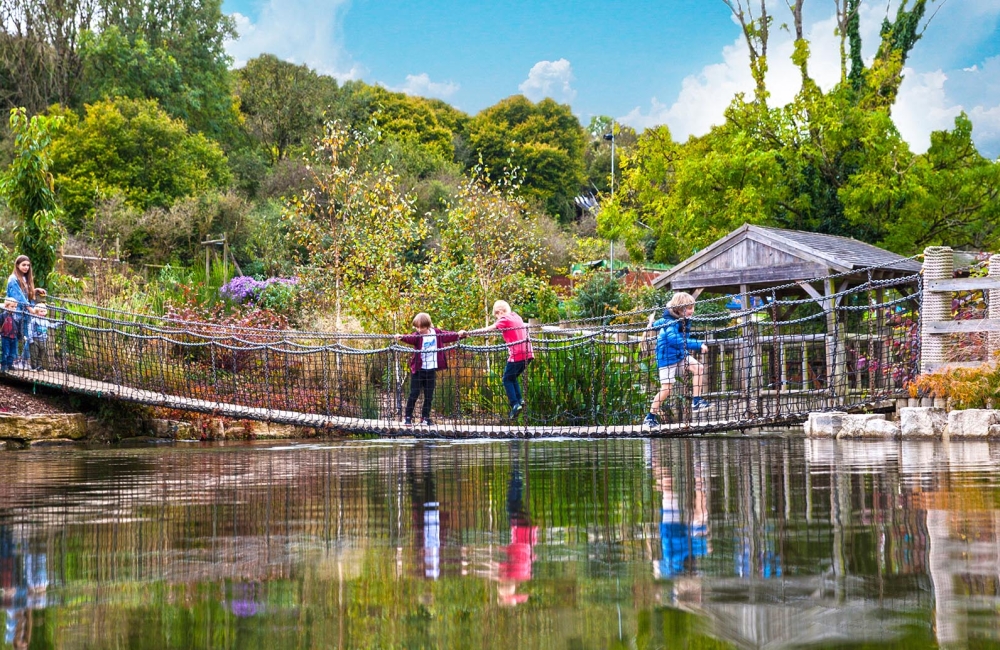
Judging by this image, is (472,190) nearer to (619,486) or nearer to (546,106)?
(619,486)

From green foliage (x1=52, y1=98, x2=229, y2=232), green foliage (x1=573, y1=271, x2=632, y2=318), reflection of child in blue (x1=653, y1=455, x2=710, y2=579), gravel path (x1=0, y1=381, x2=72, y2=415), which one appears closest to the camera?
reflection of child in blue (x1=653, y1=455, x2=710, y2=579)

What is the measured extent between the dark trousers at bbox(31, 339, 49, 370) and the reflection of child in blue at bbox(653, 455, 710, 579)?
42.4 feet

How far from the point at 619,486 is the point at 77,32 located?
163 ft

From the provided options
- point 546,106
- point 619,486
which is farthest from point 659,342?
point 546,106

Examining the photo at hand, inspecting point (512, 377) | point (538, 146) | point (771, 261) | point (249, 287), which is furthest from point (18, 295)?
point (538, 146)

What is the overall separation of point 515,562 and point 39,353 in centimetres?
1464

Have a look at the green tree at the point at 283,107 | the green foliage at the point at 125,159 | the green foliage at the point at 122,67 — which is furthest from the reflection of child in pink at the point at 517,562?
the green tree at the point at 283,107

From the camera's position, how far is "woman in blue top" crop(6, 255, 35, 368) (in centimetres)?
1543

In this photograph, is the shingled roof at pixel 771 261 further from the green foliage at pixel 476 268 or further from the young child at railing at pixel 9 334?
the young child at railing at pixel 9 334

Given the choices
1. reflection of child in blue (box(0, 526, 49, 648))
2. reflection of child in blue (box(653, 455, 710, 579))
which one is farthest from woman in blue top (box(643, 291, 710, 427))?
reflection of child in blue (box(0, 526, 49, 648))

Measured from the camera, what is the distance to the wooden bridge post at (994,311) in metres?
12.1

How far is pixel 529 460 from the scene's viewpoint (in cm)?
909

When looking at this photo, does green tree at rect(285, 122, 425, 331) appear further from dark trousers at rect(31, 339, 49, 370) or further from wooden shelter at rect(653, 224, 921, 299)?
dark trousers at rect(31, 339, 49, 370)

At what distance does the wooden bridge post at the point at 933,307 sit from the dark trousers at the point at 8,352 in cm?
1244
